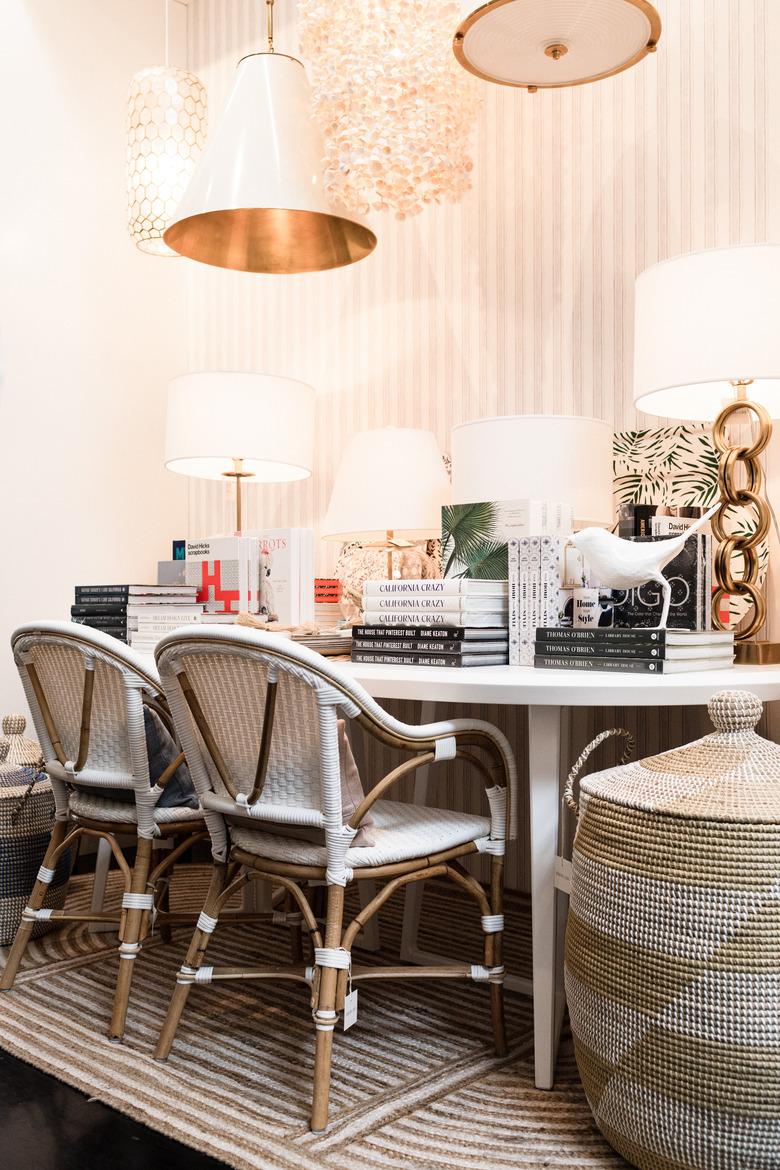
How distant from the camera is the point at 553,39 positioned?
2053 millimetres

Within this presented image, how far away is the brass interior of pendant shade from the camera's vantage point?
8.09 feet

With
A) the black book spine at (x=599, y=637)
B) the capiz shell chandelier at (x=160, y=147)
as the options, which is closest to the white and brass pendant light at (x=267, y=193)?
the capiz shell chandelier at (x=160, y=147)

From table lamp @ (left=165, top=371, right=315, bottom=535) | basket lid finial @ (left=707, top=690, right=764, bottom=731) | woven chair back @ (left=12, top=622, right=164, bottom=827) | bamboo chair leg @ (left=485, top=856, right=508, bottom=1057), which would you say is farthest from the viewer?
table lamp @ (left=165, top=371, right=315, bottom=535)

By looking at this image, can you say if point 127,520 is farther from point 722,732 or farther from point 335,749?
point 722,732

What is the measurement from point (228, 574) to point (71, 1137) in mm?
1322

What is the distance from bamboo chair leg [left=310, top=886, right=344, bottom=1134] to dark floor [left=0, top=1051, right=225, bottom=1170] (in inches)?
6.5

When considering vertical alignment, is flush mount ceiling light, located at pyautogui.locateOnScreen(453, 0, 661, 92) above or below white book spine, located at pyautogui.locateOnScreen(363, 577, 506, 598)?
above

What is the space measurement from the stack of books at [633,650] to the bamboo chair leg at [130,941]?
2.77ft

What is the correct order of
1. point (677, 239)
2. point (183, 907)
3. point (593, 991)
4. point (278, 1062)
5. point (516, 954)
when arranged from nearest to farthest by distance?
point (593, 991)
point (278, 1062)
point (516, 954)
point (677, 239)
point (183, 907)

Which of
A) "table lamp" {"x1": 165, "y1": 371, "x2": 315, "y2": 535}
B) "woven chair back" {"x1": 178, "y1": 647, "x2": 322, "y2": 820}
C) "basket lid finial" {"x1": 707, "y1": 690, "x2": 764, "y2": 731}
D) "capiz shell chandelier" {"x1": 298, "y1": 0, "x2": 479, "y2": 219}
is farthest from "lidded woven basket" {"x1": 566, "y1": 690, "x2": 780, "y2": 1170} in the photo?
"table lamp" {"x1": 165, "y1": 371, "x2": 315, "y2": 535}

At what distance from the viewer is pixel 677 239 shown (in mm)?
2596

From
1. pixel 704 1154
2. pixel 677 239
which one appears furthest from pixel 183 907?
pixel 677 239

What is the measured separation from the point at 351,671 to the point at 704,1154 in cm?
94

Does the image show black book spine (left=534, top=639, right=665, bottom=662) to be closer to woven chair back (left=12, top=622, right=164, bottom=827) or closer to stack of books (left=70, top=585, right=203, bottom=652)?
woven chair back (left=12, top=622, right=164, bottom=827)
